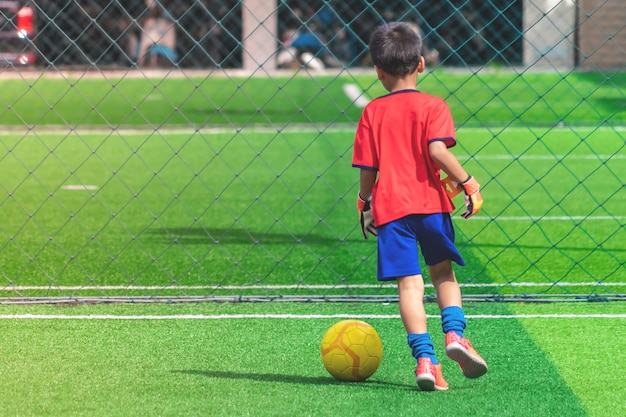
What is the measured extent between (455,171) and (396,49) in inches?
19.4

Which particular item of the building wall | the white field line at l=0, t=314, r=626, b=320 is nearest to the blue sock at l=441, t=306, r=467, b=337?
the white field line at l=0, t=314, r=626, b=320

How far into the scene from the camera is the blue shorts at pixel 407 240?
12.7 feet

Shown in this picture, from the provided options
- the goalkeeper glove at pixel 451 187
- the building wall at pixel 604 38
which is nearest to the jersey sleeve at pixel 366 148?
the goalkeeper glove at pixel 451 187

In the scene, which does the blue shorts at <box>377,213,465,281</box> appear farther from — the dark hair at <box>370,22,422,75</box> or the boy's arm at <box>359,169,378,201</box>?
the dark hair at <box>370,22,422,75</box>

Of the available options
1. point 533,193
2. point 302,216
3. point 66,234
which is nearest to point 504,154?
point 533,193

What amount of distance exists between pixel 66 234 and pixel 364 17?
2677cm

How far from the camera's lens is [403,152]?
3848mm

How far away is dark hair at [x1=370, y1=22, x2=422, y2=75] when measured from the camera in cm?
382

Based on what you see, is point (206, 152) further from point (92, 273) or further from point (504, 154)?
point (92, 273)

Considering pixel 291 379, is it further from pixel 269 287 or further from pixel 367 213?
pixel 269 287

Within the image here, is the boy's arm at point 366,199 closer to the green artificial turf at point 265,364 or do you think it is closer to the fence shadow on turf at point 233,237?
the green artificial turf at point 265,364

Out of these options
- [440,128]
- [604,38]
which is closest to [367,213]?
[440,128]

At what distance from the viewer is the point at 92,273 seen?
20.2 ft

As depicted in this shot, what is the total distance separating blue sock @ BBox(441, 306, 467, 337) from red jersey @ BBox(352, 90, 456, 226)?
1.24 ft
